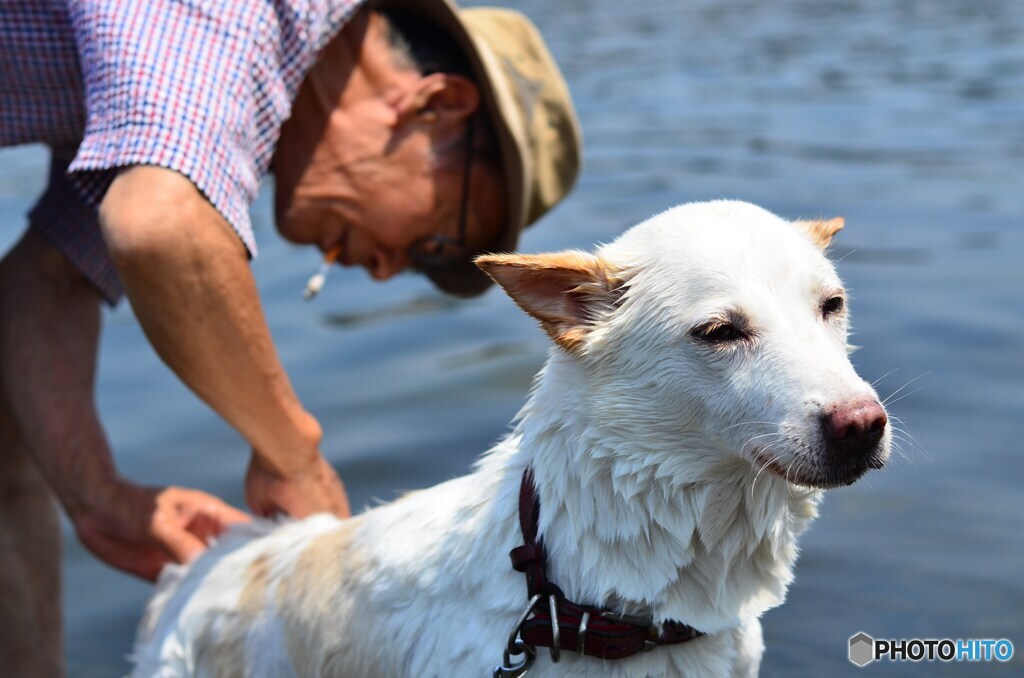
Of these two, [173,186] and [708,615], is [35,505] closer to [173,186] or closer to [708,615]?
[173,186]

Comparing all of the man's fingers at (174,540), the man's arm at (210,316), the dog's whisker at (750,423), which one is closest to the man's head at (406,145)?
the man's arm at (210,316)

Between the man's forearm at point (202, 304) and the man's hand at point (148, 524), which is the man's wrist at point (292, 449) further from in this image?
the man's hand at point (148, 524)

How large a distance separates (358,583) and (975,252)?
506 centimetres

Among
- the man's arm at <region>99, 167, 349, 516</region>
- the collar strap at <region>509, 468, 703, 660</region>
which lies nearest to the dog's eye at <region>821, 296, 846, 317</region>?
the collar strap at <region>509, 468, 703, 660</region>

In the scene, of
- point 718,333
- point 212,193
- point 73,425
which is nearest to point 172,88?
point 212,193

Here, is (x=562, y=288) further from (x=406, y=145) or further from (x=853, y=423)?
(x=406, y=145)

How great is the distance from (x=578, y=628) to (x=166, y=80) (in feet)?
5.80

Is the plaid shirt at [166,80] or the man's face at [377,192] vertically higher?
the plaid shirt at [166,80]

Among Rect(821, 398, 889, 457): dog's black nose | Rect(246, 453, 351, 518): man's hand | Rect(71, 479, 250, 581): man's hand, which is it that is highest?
Rect(821, 398, 889, 457): dog's black nose

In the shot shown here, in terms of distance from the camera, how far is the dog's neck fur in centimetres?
277

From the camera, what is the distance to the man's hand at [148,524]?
3.87 metres

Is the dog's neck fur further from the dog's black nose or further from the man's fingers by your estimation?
the man's fingers

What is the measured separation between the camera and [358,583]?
10.5 feet

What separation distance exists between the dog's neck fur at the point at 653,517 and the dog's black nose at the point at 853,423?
263mm
